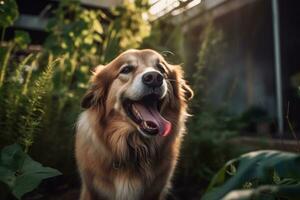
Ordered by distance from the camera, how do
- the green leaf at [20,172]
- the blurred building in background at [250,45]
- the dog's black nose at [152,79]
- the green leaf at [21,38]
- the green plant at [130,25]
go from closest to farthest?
the green leaf at [20,172], the dog's black nose at [152,79], the green leaf at [21,38], the green plant at [130,25], the blurred building in background at [250,45]

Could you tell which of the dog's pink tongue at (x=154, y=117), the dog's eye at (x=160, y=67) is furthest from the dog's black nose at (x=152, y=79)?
the dog's eye at (x=160, y=67)

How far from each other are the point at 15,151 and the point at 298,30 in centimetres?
597

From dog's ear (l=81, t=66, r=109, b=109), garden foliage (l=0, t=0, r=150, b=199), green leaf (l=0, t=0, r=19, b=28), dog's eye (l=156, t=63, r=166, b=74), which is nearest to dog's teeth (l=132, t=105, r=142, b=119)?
dog's ear (l=81, t=66, r=109, b=109)

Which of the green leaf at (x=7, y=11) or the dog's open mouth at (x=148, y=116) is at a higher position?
the green leaf at (x=7, y=11)

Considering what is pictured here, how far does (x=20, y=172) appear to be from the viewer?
211 cm

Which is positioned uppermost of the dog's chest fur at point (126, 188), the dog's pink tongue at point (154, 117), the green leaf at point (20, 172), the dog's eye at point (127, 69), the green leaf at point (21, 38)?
the green leaf at point (21, 38)

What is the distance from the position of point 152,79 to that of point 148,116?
0.29 m

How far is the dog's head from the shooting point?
277 centimetres

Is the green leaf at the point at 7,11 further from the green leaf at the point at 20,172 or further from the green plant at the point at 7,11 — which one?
the green leaf at the point at 20,172

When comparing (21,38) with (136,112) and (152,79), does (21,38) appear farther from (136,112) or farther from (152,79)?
(152,79)

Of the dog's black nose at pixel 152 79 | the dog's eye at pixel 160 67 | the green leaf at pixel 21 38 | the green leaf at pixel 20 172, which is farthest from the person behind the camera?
the green leaf at pixel 21 38

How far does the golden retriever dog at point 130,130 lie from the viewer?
2.79m

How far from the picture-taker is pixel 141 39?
193 inches

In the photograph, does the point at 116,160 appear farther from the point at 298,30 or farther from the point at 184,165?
the point at 298,30
